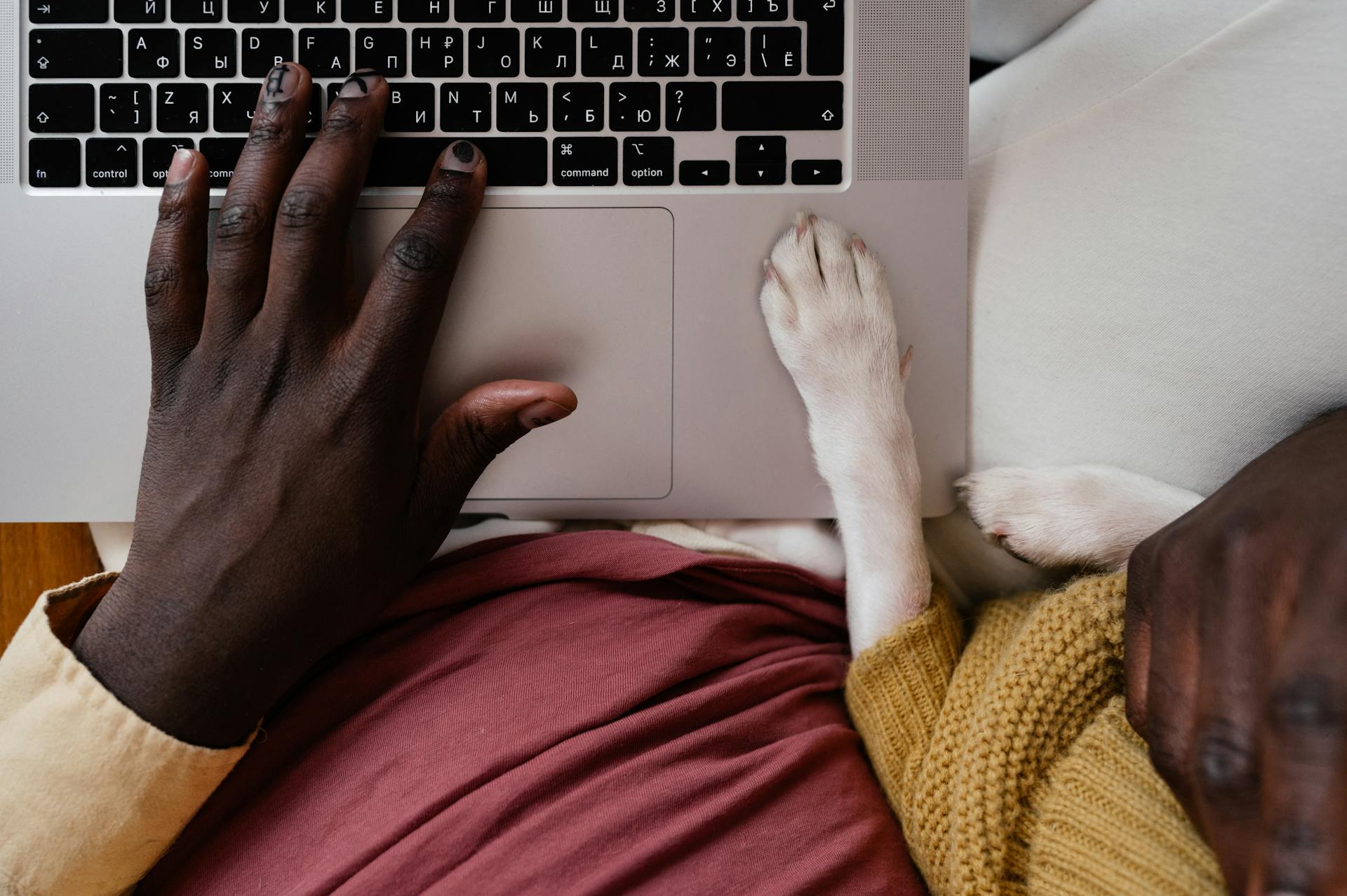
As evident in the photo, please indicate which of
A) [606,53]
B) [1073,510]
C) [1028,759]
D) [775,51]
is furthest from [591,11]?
[1028,759]

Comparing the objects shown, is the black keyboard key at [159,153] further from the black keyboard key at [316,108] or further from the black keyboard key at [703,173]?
the black keyboard key at [703,173]

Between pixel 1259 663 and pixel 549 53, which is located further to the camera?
pixel 549 53

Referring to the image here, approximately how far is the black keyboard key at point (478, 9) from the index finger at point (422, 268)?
93 mm

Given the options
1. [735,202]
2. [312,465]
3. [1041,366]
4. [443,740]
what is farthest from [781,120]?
[443,740]

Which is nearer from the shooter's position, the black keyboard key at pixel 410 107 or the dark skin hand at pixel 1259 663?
the dark skin hand at pixel 1259 663

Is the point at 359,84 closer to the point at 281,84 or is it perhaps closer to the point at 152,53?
the point at 281,84

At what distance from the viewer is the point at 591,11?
2.10 ft

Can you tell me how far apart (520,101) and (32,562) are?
61cm

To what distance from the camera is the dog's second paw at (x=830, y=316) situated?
0.66 m

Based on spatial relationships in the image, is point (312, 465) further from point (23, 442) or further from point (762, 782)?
point (762, 782)

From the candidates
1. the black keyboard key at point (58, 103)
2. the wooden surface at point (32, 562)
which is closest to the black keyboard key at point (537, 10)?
the black keyboard key at point (58, 103)

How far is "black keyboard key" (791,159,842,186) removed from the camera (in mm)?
656

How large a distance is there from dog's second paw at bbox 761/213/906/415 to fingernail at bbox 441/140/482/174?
224 millimetres

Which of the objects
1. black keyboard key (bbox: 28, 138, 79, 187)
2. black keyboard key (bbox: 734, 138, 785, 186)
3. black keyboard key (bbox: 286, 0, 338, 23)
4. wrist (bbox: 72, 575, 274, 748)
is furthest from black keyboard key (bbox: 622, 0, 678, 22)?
wrist (bbox: 72, 575, 274, 748)
